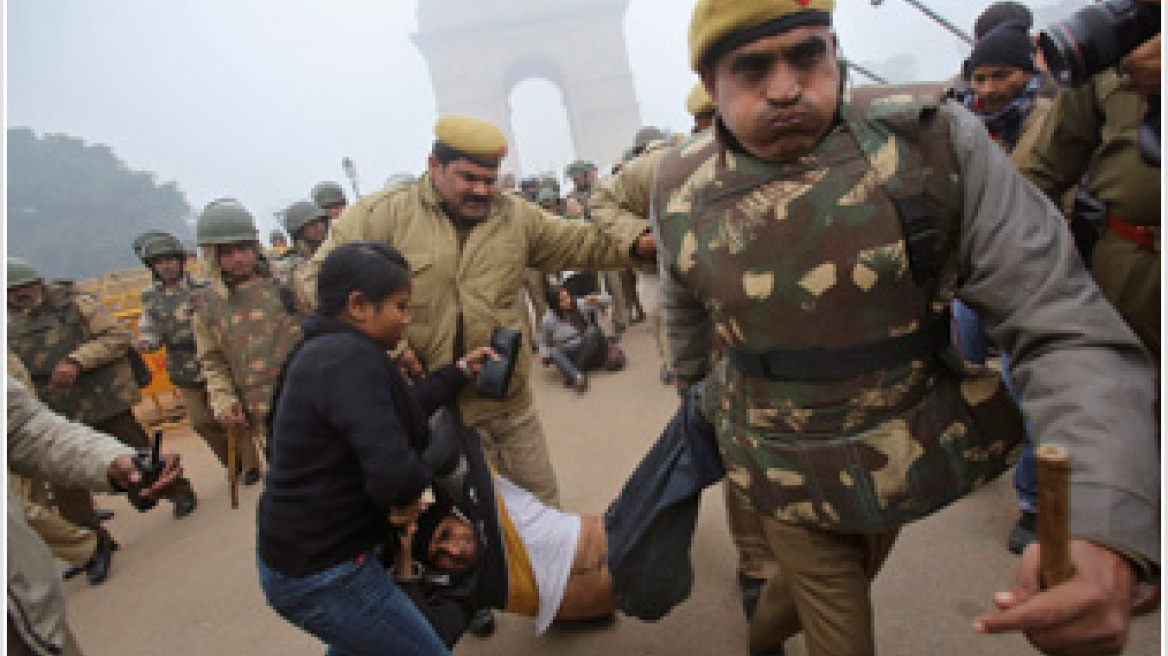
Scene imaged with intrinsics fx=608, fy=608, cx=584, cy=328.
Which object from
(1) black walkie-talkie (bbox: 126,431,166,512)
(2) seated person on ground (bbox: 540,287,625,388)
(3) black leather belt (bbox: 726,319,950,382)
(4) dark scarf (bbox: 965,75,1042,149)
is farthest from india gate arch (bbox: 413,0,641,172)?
(3) black leather belt (bbox: 726,319,950,382)

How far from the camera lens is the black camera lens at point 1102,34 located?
1045 mm

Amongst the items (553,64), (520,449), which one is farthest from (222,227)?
(553,64)

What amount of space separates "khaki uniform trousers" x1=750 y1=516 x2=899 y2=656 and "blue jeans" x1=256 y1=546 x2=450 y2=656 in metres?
1.03

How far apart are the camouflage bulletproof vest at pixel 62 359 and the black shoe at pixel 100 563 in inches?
34.6

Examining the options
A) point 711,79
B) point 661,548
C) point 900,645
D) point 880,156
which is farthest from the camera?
point 900,645

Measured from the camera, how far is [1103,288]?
63.4 inches

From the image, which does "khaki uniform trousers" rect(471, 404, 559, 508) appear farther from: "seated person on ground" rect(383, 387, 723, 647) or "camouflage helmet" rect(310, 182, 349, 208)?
"camouflage helmet" rect(310, 182, 349, 208)

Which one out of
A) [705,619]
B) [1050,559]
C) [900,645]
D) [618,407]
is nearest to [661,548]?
[705,619]

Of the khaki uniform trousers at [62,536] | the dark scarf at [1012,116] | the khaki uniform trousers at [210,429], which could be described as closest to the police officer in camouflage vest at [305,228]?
the khaki uniform trousers at [210,429]

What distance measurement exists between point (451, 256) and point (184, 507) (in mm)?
3835

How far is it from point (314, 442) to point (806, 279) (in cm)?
124

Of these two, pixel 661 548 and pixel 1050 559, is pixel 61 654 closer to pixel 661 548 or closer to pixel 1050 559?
pixel 661 548

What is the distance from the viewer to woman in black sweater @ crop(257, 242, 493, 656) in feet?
4.96

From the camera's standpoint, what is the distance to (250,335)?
375cm
